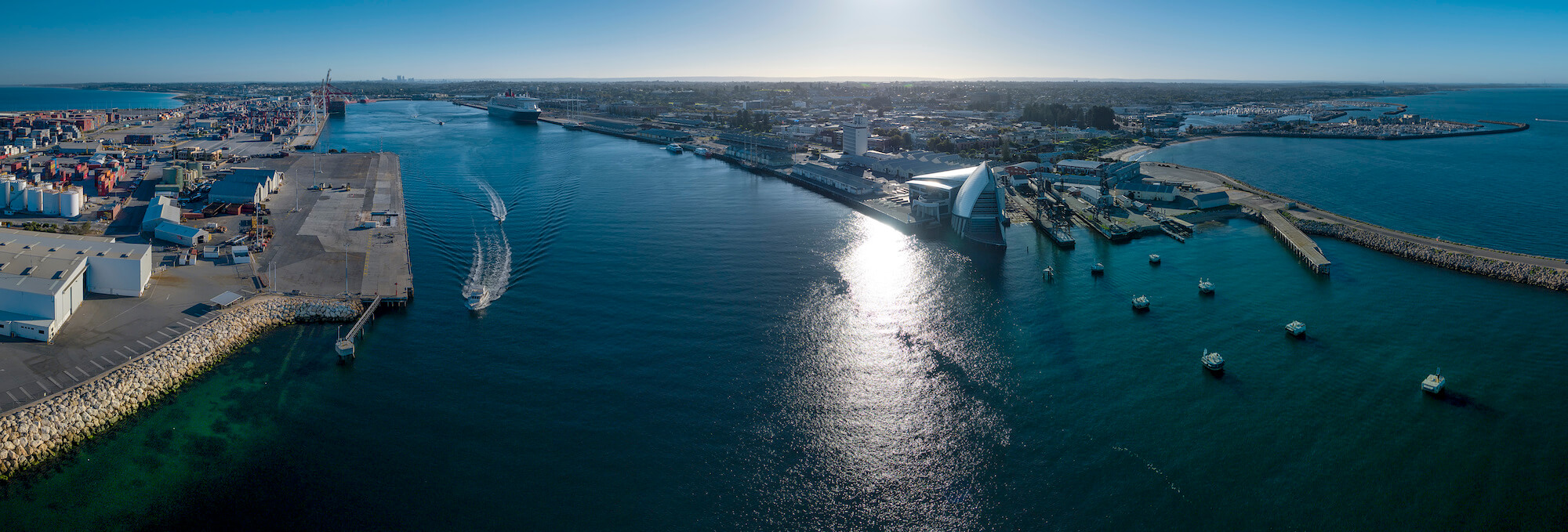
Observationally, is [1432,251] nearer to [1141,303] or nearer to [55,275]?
[1141,303]

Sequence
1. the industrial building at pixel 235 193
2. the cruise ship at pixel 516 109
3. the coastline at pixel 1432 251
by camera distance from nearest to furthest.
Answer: the coastline at pixel 1432 251, the industrial building at pixel 235 193, the cruise ship at pixel 516 109

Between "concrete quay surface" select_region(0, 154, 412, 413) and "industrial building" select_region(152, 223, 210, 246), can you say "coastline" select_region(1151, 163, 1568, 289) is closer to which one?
"concrete quay surface" select_region(0, 154, 412, 413)

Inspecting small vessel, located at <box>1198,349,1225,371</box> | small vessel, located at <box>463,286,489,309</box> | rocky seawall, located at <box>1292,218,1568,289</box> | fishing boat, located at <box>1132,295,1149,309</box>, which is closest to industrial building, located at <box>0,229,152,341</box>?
small vessel, located at <box>463,286,489,309</box>

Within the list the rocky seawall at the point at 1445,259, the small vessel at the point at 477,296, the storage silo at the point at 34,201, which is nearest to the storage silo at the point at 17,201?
the storage silo at the point at 34,201

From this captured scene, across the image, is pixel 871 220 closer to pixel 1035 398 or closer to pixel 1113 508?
pixel 1035 398

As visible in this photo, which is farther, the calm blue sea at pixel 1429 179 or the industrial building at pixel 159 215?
the calm blue sea at pixel 1429 179

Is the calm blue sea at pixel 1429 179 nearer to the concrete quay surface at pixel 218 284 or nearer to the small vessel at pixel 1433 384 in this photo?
the small vessel at pixel 1433 384

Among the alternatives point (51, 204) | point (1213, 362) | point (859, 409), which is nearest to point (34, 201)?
point (51, 204)
